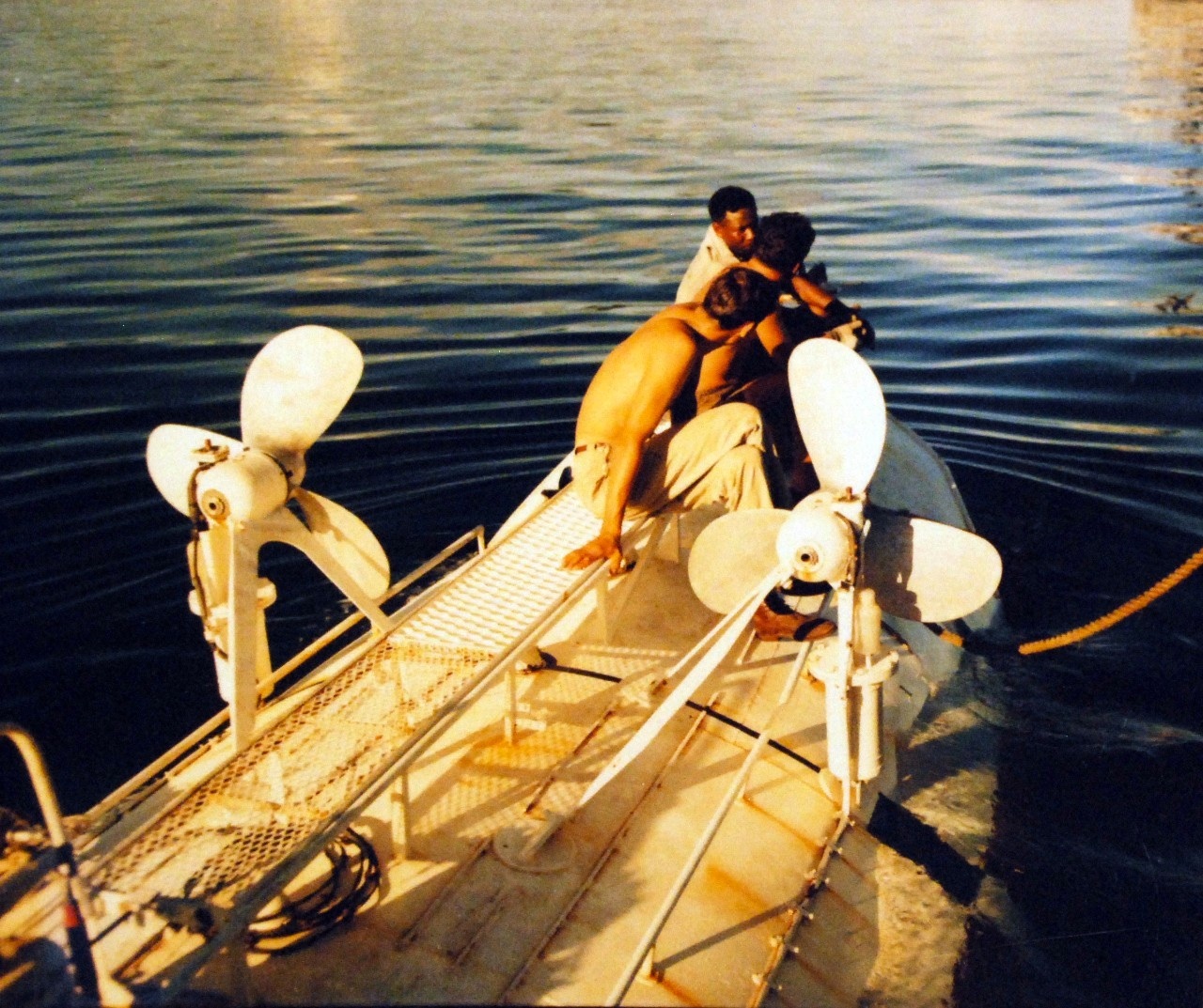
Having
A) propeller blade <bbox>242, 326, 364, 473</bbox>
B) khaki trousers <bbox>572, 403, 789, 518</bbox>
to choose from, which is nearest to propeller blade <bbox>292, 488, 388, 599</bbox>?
propeller blade <bbox>242, 326, 364, 473</bbox>

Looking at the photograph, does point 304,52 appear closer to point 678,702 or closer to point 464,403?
point 464,403

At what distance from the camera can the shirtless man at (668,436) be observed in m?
7.36

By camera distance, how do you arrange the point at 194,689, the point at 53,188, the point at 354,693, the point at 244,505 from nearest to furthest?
the point at 244,505 < the point at 354,693 < the point at 194,689 < the point at 53,188

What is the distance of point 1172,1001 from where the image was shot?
7168mm

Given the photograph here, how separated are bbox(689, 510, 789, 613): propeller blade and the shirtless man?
653 millimetres

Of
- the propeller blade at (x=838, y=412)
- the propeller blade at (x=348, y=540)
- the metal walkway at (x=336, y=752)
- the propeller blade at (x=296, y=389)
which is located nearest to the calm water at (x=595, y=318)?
the propeller blade at (x=838, y=412)

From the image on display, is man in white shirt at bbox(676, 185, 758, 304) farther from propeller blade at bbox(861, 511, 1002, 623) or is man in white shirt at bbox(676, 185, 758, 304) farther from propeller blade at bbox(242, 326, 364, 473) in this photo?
propeller blade at bbox(242, 326, 364, 473)

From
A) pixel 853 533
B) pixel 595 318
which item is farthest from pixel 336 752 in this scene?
pixel 595 318

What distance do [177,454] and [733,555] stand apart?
3.03 meters

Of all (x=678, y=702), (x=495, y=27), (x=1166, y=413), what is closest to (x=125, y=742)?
(x=678, y=702)

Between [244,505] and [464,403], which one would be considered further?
[464,403]

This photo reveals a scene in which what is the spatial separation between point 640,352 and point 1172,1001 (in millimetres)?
5038

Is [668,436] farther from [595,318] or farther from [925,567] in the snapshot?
[595,318]

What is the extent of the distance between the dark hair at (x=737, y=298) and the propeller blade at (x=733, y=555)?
53.9 inches
